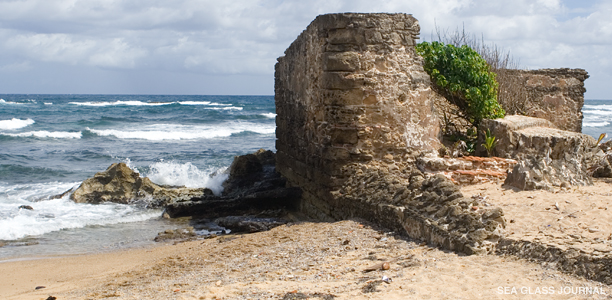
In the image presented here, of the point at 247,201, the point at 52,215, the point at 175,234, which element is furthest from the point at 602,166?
the point at 52,215

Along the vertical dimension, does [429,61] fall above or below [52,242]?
above

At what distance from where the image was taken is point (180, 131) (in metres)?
30.9

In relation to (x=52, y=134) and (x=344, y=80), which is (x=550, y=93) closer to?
(x=344, y=80)

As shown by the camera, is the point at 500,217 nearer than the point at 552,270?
No

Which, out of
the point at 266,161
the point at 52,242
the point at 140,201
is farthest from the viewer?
the point at 266,161

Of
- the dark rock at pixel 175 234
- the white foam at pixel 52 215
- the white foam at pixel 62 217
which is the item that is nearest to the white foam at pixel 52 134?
the white foam at pixel 52 215

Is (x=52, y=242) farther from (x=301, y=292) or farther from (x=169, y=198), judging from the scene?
(x=301, y=292)

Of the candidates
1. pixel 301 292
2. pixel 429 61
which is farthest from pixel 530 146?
pixel 301 292

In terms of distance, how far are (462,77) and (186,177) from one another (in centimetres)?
848

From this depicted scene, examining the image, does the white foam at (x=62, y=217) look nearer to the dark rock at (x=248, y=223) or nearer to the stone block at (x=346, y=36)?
the dark rock at (x=248, y=223)

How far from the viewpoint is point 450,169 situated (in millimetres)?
8039

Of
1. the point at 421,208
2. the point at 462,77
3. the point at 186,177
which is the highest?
the point at 462,77

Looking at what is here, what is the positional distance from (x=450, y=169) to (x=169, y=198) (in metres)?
6.16

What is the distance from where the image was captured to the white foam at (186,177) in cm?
1377
